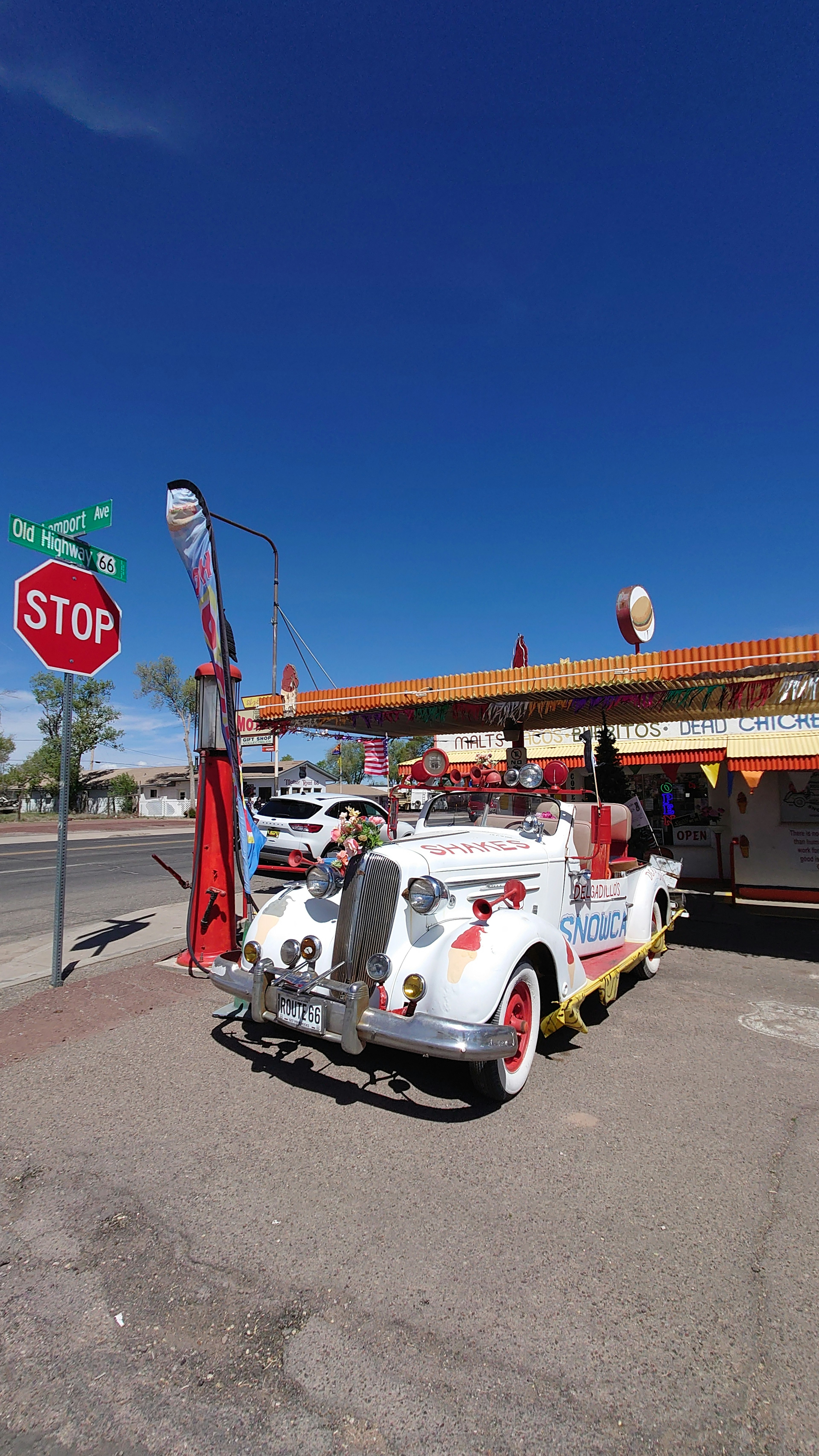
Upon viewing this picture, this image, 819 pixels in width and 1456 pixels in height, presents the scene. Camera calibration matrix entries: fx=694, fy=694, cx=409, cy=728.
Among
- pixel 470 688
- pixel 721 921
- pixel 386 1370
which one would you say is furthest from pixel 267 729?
pixel 386 1370

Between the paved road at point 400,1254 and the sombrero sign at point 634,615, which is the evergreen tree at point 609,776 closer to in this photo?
the sombrero sign at point 634,615

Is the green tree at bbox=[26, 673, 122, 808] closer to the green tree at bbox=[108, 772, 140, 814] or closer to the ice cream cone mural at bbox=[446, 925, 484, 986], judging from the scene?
the green tree at bbox=[108, 772, 140, 814]

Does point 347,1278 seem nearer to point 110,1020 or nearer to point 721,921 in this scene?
point 110,1020

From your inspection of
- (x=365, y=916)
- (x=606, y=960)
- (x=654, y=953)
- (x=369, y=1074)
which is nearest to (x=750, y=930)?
(x=654, y=953)

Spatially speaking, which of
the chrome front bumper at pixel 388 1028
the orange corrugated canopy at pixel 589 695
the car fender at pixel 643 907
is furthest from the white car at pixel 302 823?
the chrome front bumper at pixel 388 1028

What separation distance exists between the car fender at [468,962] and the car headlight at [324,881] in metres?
0.85

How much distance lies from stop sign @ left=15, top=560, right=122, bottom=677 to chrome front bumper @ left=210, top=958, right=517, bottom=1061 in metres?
3.50

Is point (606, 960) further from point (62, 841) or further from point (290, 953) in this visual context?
point (62, 841)

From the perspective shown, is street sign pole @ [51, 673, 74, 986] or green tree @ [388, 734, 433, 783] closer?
street sign pole @ [51, 673, 74, 986]

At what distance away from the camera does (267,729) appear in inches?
443

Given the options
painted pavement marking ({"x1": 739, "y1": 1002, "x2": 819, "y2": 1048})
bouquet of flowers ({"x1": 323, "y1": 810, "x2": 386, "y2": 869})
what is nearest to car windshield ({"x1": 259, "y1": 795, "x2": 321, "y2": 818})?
bouquet of flowers ({"x1": 323, "y1": 810, "x2": 386, "y2": 869})

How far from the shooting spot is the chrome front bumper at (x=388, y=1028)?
11.1 ft

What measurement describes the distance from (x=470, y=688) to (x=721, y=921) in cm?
524

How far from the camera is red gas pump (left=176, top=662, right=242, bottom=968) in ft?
21.4
